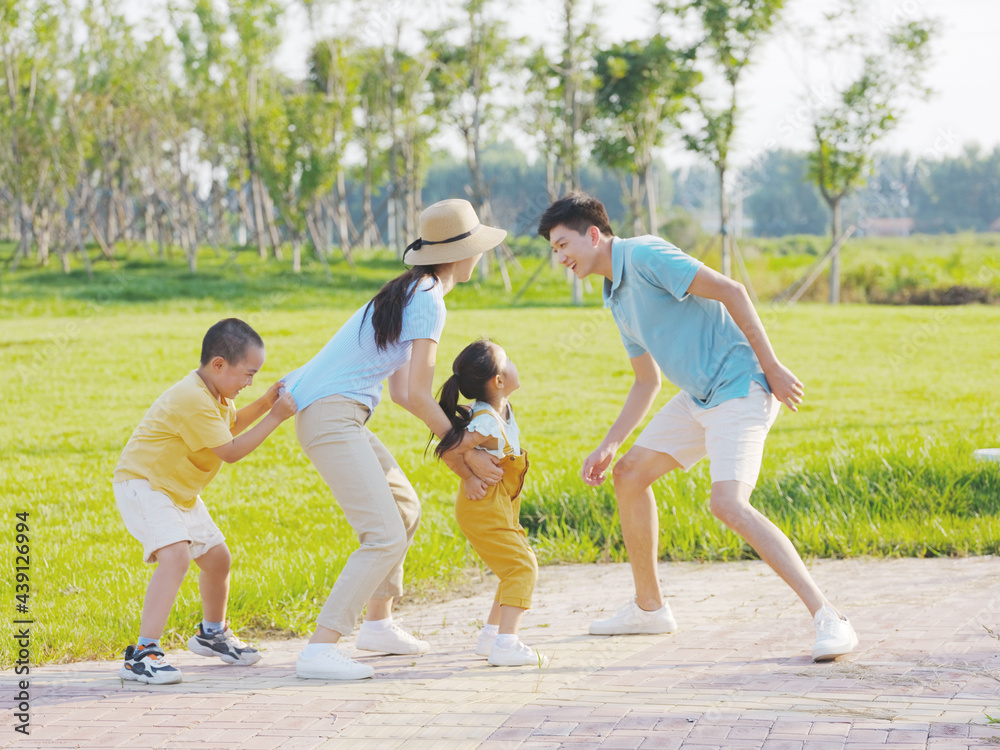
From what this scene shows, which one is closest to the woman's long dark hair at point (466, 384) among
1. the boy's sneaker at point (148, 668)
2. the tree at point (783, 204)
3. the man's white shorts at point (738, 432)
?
the man's white shorts at point (738, 432)

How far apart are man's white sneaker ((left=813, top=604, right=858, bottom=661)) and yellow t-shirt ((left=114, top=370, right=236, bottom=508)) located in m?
2.23

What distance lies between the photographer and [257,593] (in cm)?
501

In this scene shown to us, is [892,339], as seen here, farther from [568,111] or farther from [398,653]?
[398,653]

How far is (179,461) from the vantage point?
12.8 ft

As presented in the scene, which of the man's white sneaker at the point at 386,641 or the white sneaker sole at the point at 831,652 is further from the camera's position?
the man's white sneaker at the point at 386,641

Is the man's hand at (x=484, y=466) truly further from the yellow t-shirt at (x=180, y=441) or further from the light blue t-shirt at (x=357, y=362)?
the yellow t-shirt at (x=180, y=441)

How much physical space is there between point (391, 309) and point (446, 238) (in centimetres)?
36

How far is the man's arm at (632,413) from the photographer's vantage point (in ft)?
14.3

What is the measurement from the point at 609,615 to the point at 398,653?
1063mm

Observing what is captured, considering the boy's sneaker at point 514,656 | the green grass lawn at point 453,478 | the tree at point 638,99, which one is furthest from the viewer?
the tree at point 638,99

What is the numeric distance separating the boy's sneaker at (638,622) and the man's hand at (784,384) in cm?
107

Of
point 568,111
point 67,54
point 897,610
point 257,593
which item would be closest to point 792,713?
point 897,610

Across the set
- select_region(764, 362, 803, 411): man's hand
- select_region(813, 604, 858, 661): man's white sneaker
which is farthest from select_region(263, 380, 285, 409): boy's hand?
select_region(813, 604, 858, 661): man's white sneaker

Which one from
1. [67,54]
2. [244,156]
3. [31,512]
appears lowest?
[31,512]
